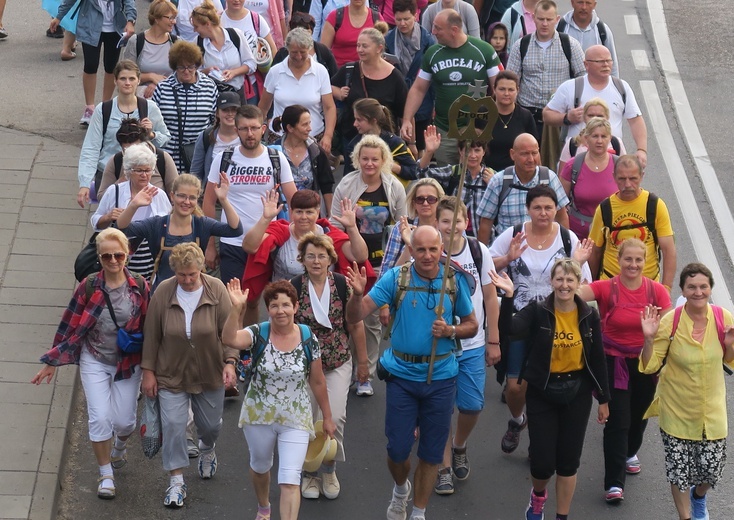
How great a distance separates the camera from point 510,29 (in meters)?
13.9

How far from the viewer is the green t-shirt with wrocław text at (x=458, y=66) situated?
12.3 metres

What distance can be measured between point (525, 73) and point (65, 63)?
22.8 ft

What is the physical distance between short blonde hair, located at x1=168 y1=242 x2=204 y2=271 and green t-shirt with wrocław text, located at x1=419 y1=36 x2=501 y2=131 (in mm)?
4421

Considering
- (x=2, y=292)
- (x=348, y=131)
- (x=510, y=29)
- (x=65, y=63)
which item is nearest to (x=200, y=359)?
(x=2, y=292)

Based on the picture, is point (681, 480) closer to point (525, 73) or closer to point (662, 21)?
point (525, 73)

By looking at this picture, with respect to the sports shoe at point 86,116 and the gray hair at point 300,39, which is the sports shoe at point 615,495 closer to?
the gray hair at point 300,39

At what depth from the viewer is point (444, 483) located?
356 inches

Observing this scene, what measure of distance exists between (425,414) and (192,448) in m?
2.04

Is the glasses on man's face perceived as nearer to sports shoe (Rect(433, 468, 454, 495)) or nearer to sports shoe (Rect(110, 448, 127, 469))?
sports shoe (Rect(110, 448, 127, 469))

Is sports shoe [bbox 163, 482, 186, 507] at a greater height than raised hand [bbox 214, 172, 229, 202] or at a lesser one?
lesser

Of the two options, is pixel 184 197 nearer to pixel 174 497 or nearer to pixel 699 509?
pixel 174 497

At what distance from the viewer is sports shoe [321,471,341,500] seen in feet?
29.3

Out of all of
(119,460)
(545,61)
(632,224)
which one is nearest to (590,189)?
(632,224)

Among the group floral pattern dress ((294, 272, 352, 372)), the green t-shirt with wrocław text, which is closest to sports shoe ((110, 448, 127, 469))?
floral pattern dress ((294, 272, 352, 372))
